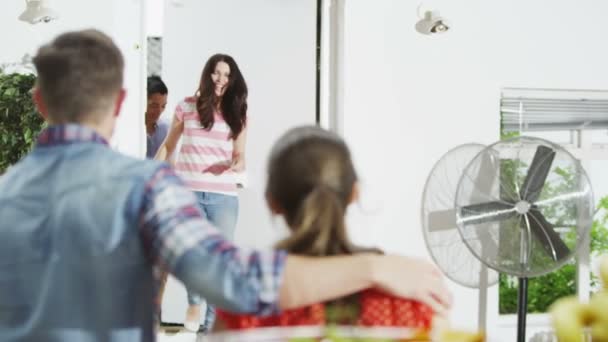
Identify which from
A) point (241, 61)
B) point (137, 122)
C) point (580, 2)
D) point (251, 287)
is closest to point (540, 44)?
point (580, 2)

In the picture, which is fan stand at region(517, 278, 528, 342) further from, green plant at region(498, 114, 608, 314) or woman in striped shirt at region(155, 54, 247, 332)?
woman in striped shirt at region(155, 54, 247, 332)

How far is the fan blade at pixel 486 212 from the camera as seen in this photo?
11.9 ft

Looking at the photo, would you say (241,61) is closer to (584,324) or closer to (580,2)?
(580,2)

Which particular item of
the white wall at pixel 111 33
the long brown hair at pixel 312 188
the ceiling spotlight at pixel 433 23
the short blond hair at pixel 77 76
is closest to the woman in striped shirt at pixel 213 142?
the white wall at pixel 111 33

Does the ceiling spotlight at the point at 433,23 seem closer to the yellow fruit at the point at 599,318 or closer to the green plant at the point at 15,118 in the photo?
→ the green plant at the point at 15,118

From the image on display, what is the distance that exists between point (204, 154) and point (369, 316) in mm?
3030

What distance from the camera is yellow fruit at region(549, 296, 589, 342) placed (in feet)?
A: 2.55

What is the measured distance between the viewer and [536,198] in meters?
3.64

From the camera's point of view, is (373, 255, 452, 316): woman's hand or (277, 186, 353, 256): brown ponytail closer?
(373, 255, 452, 316): woman's hand

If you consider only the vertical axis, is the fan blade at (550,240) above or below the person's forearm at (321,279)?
below

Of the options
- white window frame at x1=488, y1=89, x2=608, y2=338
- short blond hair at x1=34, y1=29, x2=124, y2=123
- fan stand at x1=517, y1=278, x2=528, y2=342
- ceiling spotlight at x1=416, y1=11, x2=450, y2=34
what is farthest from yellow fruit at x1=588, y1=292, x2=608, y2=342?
white window frame at x1=488, y1=89, x2=608, y2=338

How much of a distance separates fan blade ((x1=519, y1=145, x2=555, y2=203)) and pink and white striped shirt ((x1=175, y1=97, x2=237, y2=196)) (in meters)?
1.59

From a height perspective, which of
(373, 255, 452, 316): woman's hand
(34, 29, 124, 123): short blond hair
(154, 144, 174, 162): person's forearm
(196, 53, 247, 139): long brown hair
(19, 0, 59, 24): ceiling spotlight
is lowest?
(373, 255, 452, 316): woman's hand

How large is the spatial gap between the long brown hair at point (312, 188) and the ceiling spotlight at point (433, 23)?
9.95ft
